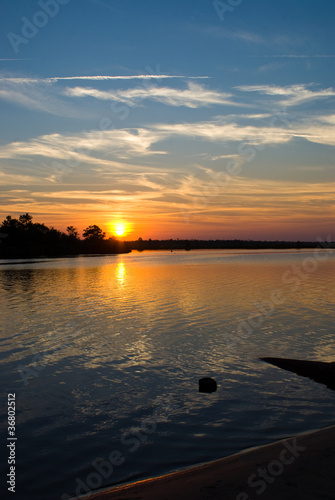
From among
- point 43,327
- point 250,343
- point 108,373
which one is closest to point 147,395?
point 108,373

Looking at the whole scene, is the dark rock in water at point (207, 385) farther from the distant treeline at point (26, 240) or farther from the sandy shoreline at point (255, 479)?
the distant treeline at point (26, 240)

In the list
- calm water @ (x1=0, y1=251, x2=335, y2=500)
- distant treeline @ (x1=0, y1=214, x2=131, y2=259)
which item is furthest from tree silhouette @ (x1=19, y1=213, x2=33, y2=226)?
calm water @ (x1=0, y1=251, x2=335, y2=500)

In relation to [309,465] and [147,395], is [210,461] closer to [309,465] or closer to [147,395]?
[309,465]

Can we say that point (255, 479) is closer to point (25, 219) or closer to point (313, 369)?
point (313, 369)

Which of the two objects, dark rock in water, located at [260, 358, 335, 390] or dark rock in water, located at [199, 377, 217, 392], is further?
dark rock in water, located at [260, 358, 335, 390]

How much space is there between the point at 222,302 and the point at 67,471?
26.6 metres

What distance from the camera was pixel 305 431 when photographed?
33.0 feet

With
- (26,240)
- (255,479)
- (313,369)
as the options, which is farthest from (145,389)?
(26,240)

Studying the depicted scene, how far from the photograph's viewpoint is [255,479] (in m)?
7.47
